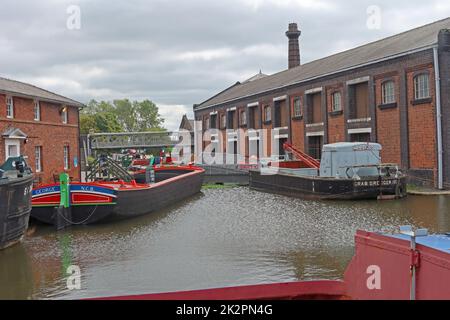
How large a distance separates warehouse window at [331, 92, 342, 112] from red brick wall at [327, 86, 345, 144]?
0.44ft

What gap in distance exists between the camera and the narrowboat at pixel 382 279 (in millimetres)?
4660

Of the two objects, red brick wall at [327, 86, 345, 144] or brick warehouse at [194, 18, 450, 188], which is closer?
brick warehouse at [194, 18, 450, 188]

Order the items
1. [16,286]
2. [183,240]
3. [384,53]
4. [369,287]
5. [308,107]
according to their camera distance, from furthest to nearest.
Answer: [308,107] → [384,53] → [183,240] → [16,286] → [369,287]

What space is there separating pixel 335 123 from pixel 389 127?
5.22 meters

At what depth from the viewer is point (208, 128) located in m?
55.6

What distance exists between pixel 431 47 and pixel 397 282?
75.3 ft

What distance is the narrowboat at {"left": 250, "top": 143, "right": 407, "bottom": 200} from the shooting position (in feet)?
73.8

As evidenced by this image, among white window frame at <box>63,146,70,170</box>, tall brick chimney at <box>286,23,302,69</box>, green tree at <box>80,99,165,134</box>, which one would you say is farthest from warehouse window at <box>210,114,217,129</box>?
green tree at <box>80,99,165,134</box>

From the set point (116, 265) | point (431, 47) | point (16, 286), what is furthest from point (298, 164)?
point (16, 286)

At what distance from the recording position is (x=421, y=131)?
26578 millimetres

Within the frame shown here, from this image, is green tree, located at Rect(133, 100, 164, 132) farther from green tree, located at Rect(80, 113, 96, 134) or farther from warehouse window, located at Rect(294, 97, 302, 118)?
warehouse window, located at Rect(294, 97, 302, 118)

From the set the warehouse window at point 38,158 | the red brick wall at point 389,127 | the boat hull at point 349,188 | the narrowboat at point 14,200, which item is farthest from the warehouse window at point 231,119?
the narrowboat at point 14,200

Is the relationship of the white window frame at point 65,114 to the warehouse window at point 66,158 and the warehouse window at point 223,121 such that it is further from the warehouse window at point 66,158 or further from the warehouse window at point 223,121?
the warehouse window at point 223,121
